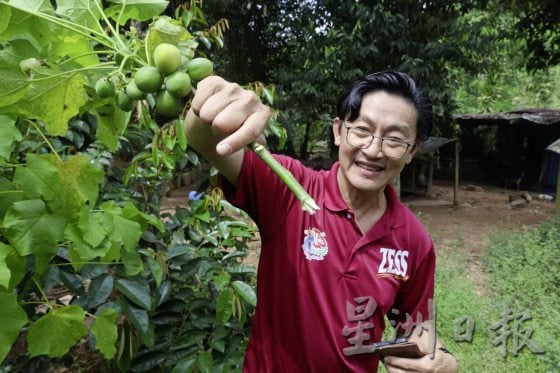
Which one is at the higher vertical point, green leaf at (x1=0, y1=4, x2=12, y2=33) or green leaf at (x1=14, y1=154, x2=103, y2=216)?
green leaf at (x1=0, y1=4, x2=12, y2=33)

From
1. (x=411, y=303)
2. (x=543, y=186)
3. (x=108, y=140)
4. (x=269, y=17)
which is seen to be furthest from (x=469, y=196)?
(x=108, y=140)

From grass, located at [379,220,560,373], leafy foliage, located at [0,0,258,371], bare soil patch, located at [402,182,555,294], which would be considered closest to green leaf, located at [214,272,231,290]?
leafy foliage, located at [0,0,258,371]

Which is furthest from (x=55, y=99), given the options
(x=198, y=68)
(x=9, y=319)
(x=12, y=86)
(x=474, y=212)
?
(x=474, y=212)

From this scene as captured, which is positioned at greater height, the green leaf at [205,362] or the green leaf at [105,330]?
the green leaf at [105,330]

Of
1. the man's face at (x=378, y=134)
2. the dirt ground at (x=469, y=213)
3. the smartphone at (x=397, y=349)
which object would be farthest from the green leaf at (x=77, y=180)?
the dirt ground at (x=469, y=213)

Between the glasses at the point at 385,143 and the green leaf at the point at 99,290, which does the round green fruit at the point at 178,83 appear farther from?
the green leaf at the point at 99,290

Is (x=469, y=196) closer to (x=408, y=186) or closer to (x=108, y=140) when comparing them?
(x=408, y=186)

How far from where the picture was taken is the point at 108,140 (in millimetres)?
1088

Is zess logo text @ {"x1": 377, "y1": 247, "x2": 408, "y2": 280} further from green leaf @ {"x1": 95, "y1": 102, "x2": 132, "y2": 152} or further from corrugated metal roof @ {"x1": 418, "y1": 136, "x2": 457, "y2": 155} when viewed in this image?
corrugated metal roof @ {"x1": 418, "y1": 136, "x2": 457, "y2": 155}

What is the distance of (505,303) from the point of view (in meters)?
4.64

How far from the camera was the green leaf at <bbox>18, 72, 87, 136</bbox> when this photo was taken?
0.80 m

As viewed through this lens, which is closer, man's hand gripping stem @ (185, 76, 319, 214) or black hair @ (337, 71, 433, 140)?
man's hand gripping stem @ (185, 76, 319, 214)

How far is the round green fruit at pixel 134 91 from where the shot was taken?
0.76m

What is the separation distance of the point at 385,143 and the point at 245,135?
2.35 ft
